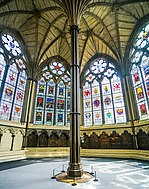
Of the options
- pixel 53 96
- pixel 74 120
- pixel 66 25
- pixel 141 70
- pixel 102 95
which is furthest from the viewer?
pixel 53 96

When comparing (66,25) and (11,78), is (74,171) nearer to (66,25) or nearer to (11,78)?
(11,78)

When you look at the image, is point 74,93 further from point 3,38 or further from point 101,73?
point 3,38

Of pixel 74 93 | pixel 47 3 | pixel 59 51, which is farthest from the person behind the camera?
pixel 59 51

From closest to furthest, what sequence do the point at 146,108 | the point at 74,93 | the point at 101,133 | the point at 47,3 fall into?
the point at 74,93 → the point at 146,108 → the point at 47,3 → the point at 101,133

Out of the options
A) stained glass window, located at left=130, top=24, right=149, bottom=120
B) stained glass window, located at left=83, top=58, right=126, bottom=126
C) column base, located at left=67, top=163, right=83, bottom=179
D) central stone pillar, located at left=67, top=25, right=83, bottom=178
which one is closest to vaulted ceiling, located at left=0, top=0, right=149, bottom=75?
stained glass window, located at left=130, top=24, right=149, bottom=120

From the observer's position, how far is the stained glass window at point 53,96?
13.9 m

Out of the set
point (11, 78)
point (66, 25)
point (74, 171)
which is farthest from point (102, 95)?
point (74, 171)

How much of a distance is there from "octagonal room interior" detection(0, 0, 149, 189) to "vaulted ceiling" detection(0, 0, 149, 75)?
9 centimetres

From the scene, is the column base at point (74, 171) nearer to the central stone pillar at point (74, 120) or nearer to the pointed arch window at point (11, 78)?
the central stone pillar at point (74, 120)

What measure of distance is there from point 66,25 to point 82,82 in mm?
6734

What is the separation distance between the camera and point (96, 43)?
15797 millimetres

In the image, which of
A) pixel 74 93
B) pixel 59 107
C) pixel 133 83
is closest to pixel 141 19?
pixel 133 83

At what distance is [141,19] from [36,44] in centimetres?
1137

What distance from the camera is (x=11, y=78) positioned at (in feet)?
40.7
